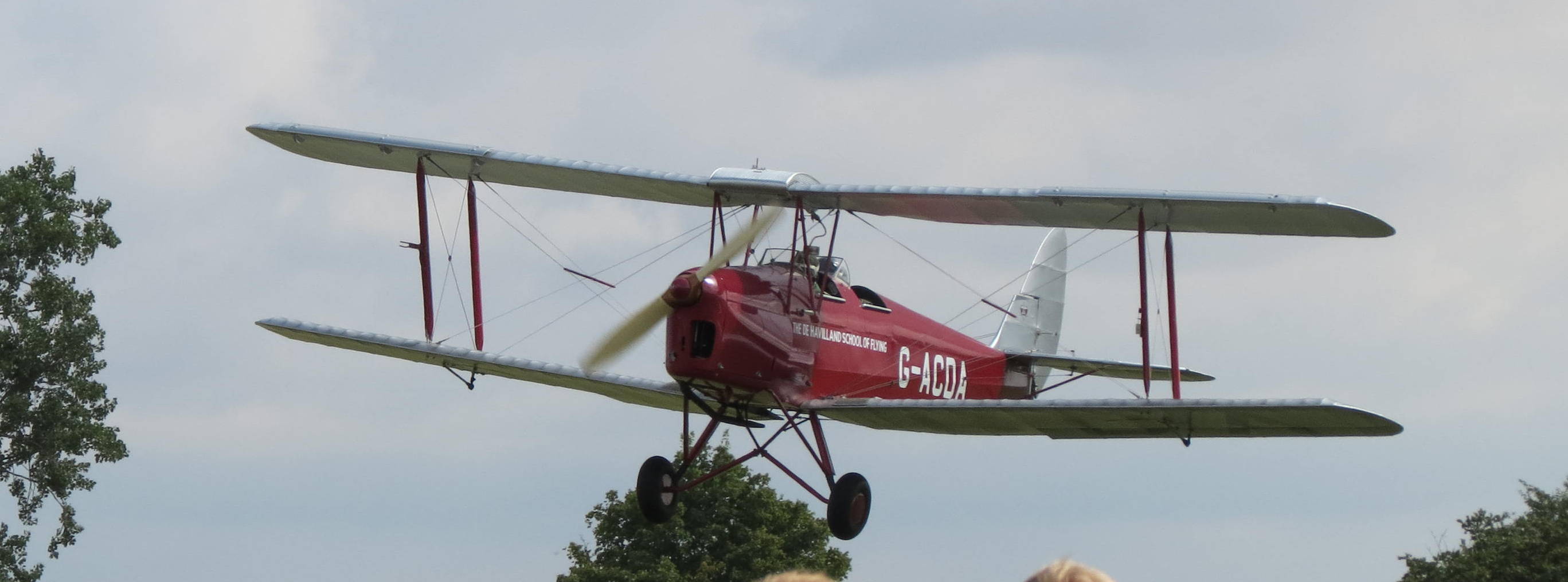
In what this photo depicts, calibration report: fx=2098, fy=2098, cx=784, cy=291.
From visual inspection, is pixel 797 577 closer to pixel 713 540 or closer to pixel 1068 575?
pixel 1068 575

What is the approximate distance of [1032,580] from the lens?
17.5ft

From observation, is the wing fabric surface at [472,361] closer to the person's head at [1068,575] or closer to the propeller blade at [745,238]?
the propeller blade at [745,238]

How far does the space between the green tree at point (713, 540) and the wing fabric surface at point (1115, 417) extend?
20.7 metres

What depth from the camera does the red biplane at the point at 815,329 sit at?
1850 centimetres

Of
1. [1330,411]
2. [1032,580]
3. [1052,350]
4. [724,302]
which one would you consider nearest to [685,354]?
[724,302]

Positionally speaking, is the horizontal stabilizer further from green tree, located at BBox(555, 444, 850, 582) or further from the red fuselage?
green tree, located at BBox(555, 444, 850, 582)

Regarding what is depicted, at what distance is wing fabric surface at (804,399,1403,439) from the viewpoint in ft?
58.7

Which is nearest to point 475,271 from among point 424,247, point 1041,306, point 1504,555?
point 424,247

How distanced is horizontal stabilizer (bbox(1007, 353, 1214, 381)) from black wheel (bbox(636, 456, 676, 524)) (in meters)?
6.27

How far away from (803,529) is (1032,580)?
1489 inches

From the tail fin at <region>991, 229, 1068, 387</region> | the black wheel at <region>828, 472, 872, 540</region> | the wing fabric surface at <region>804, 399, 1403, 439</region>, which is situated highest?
the tail fin at <region>991, 229, 1068, 387</region>

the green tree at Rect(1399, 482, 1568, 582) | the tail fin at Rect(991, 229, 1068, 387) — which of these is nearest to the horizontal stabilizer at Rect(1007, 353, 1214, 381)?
the tail fin at Rect(991, 229, 1068, 387)

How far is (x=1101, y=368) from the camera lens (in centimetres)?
2514

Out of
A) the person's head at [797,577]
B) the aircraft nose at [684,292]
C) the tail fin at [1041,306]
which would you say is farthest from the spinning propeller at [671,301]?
the person's head at [797,577]
